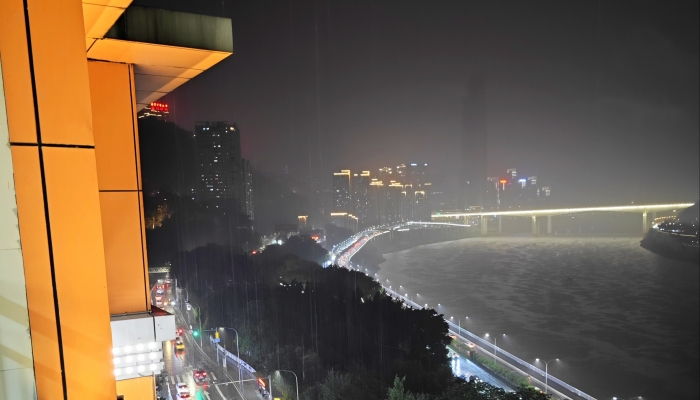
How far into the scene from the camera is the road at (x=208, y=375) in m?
11.1

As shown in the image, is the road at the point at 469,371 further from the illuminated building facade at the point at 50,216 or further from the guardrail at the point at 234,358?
the illuminated building facade at the point at 50,216

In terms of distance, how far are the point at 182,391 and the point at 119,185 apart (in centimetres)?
942

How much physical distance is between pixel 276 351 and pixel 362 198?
69.7 metres

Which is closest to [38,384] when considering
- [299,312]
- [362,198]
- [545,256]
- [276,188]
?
[299,312]

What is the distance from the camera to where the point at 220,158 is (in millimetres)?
38656

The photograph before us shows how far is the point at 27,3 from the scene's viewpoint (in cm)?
156

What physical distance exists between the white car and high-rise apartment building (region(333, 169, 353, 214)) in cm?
6924

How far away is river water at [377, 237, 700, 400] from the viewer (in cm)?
1625

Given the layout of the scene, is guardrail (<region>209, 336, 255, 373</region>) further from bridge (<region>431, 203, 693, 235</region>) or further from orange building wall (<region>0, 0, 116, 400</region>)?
bridge (<region>431, 203, 693, 235</region>)

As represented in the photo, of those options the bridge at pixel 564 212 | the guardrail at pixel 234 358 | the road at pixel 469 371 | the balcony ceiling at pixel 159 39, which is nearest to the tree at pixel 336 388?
the guardrail at pixel 234 358

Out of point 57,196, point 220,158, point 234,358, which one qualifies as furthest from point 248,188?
point 57,196

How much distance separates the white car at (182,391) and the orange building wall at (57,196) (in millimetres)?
10138

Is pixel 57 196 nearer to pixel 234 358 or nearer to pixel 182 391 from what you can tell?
pixel 182 391

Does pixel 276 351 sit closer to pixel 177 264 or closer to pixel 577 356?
pixel 177 264
